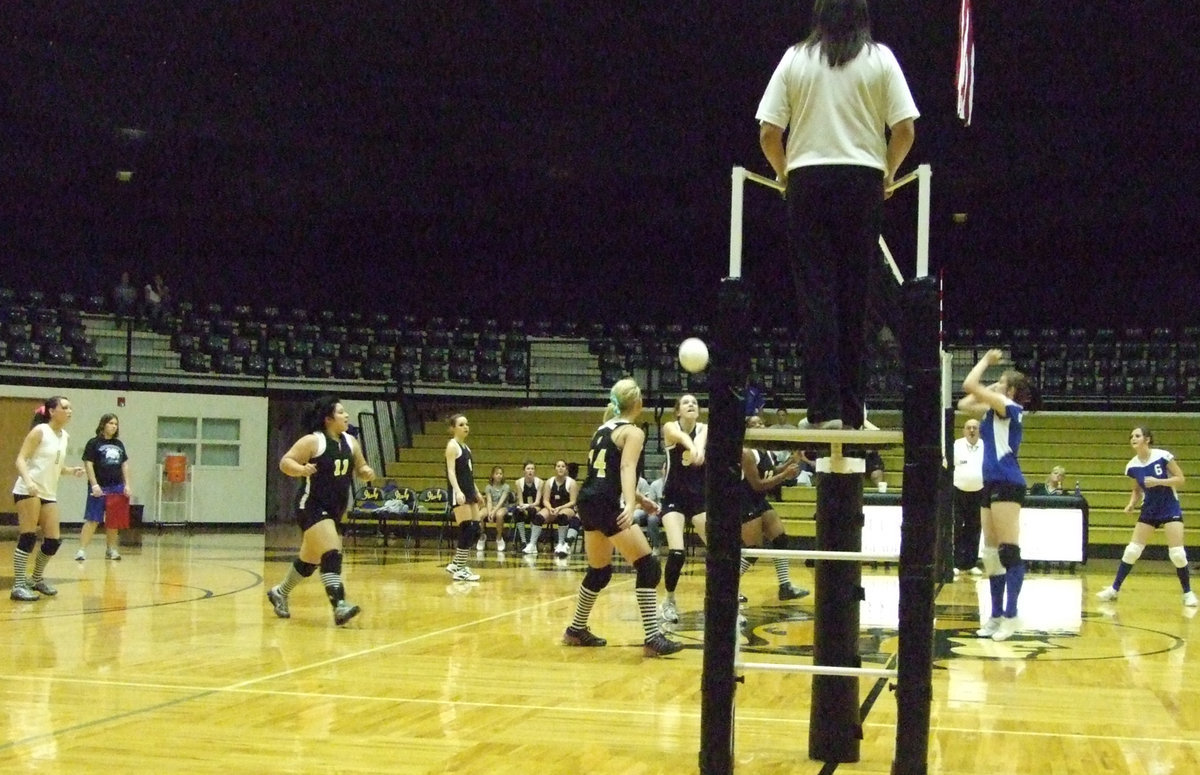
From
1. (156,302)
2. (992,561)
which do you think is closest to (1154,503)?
(992,561)

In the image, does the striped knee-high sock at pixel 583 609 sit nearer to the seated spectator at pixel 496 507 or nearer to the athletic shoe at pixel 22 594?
the athletic shoe at pixel 22 594

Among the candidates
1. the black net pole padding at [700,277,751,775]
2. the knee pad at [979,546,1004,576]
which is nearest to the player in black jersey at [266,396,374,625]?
the knee pad at [979,546,1004,576]

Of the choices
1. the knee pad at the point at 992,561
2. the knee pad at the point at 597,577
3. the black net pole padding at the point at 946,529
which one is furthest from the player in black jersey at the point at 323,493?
the black net pole padding at the point at 946,529

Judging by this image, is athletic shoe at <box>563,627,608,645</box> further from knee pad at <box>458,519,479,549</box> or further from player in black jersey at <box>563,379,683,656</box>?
knee pad at <box>458,519,479,549</box>

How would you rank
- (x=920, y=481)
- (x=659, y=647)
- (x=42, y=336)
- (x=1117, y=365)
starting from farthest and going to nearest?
(x=1117, y=365) < (x=42, y=336) < (x=659, y=647) < (x=920, y=481)

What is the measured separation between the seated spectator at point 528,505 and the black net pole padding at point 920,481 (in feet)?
47.1

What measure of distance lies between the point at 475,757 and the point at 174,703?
1.94 m

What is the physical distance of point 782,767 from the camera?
15.8 ft

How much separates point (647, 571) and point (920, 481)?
14.0 feet

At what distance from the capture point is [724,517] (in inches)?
165

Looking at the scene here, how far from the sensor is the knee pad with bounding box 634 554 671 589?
26.7 ft

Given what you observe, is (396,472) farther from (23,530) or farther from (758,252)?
(23,530)

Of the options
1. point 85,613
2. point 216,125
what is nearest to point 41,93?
point 216,125

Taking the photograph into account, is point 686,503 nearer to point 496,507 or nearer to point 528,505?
point 528,505
